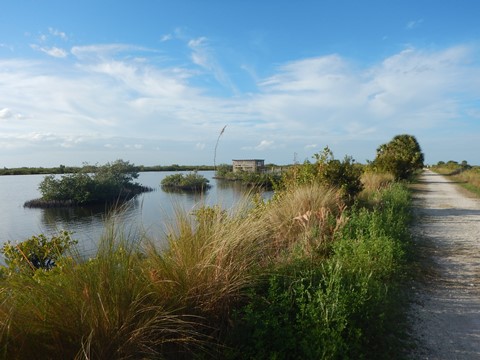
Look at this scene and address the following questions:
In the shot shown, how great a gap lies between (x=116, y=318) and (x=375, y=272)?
345cm

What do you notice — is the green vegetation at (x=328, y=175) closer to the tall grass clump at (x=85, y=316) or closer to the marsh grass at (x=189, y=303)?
the marsh grass at (x=189, y=303)

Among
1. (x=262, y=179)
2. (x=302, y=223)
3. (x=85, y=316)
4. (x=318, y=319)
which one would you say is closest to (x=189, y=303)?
(x=85, y=316)

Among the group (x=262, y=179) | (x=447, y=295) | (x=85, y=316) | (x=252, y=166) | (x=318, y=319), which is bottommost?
(x=447, y=295)

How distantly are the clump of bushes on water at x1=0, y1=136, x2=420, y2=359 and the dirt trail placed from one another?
0.29 metres

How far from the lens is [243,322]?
310 centimetres

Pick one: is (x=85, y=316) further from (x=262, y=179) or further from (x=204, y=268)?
(x=262, y=179)

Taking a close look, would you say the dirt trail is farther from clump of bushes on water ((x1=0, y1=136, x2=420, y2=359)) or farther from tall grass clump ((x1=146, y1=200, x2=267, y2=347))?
tall grass clump ((x1=146, y1=200, x2=267, y2=347))

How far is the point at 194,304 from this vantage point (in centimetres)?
316

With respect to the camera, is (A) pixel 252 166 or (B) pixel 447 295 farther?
(A) pixel 252 166

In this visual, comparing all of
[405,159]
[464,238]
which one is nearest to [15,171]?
[405,159]

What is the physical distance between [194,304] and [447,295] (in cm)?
344

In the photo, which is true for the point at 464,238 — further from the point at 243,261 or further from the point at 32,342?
the point at 32,342

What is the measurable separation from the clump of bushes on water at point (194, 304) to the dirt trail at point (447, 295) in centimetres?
29

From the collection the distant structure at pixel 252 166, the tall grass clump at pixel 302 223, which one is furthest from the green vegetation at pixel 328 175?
the distant structure at pixel 252 166
